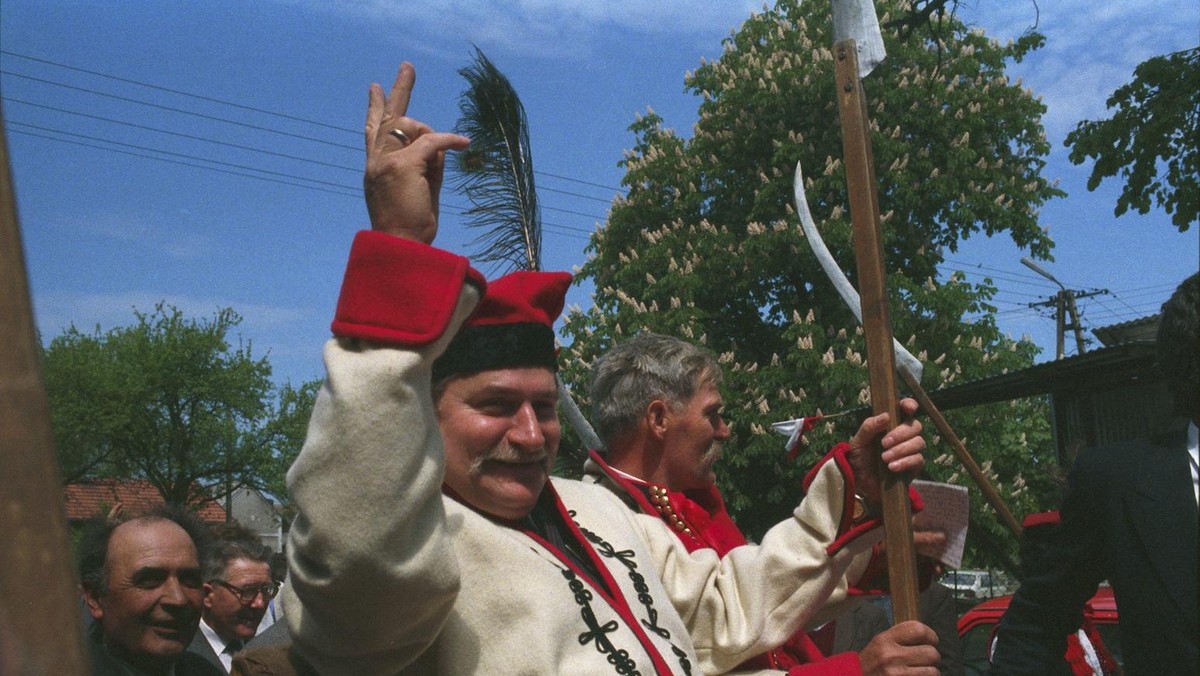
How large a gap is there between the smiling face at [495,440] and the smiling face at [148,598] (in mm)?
1312

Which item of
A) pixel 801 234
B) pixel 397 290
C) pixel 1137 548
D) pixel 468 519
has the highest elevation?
pixel 801 234

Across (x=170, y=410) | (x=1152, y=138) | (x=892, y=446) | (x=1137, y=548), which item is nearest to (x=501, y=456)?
(x=892, y=446)

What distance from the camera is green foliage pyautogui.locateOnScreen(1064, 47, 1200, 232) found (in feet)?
31.7

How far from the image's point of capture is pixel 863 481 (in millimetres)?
2453

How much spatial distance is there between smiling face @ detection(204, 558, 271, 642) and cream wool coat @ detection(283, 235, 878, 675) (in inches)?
112

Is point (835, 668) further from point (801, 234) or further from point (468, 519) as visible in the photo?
point (801, 234)

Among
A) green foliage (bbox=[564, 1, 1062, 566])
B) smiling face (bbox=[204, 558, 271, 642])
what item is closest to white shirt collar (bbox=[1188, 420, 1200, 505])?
smiling face (bbox=[204, 558, 271, 642])

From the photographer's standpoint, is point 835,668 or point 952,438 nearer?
point 835,668

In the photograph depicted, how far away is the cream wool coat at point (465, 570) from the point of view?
1.59 metres

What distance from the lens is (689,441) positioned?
346cm

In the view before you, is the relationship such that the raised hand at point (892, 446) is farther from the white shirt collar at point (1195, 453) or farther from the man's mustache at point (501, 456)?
the man's mustache at point (501, 456)

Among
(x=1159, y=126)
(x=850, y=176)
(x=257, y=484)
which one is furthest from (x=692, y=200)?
(x=257, y=484)

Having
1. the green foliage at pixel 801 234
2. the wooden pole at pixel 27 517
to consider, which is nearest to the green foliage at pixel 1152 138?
the green foliage at pixel 801 234

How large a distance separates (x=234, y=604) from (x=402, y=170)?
3.76 metres
